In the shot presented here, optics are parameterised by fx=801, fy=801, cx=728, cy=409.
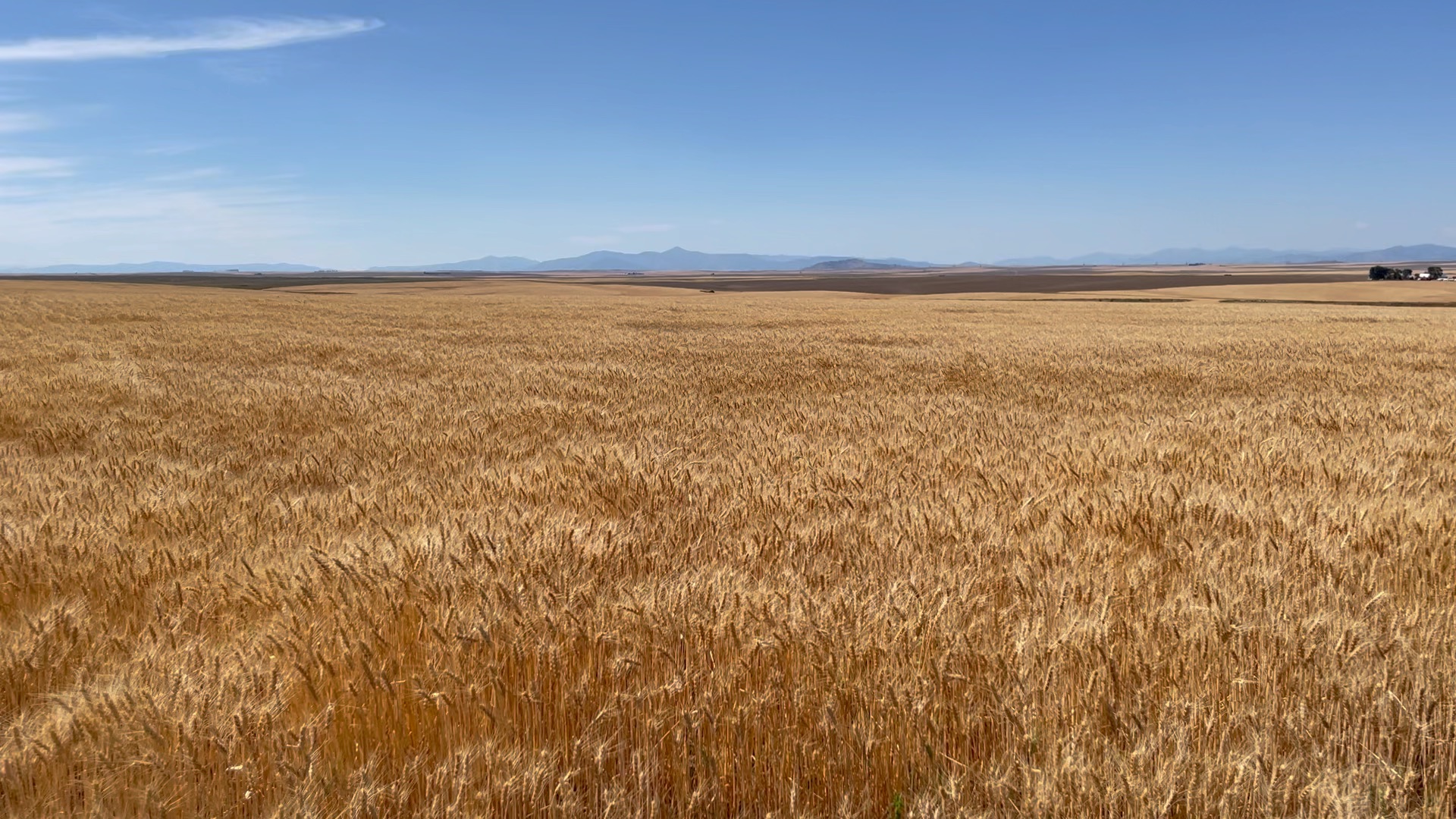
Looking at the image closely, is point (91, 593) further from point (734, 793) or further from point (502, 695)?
point (734, 793)

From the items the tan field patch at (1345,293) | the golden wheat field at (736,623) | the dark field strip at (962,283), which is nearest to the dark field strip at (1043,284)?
the dark field strip at (962,283)

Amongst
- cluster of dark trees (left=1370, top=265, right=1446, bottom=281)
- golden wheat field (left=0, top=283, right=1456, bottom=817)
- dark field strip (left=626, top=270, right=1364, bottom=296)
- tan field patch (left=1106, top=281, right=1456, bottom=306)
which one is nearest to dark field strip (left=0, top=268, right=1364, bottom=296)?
dark field strip (left=626, top=270, right=1364, bottom=296)

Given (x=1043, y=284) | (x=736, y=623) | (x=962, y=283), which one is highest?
(x=962, y=283)

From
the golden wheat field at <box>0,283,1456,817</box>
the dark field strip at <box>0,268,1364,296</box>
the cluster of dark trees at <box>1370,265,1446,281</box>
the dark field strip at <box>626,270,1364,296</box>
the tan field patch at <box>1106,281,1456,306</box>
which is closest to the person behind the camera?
the golden wheat field at <box>0,283,1456,817</box>

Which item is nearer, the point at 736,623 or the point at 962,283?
the point at 736,623

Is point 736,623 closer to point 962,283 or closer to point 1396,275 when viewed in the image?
point 1396,275

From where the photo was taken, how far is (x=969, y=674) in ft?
7.27

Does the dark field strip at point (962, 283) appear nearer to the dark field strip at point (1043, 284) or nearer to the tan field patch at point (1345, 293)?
the dark field strip at point (1043, 284)

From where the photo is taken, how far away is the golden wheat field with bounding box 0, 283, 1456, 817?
1.81 m

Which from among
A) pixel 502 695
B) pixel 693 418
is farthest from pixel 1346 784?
pixel 693 418

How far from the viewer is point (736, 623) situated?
8.07 ft

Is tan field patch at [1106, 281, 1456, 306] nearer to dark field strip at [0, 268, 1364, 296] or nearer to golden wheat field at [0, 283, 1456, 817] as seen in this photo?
dark field strip at [0, 268, 1364, 296]

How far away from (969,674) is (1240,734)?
0.66 m

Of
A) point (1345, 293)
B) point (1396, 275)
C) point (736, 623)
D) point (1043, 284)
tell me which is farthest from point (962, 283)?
point (736, 623)
